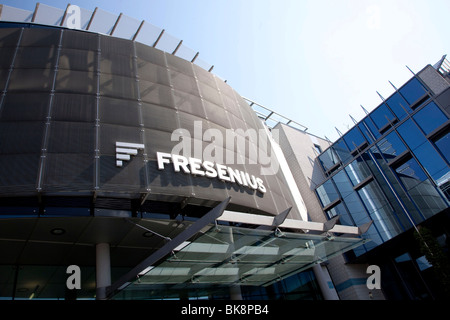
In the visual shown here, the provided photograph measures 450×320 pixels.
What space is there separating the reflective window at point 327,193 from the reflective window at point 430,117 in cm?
751

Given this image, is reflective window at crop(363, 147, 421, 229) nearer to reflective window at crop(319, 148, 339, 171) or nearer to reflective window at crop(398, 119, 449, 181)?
reflective window at crop(398, 119, 449, 181)

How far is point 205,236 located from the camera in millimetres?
6781

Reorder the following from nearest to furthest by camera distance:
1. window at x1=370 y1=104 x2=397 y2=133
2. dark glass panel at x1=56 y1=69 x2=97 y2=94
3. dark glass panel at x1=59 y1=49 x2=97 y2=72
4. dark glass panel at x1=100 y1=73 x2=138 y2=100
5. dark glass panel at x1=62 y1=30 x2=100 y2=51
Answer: dark glass panel at x1=56 y1=69 x2=97 y2=94, dark glass panel at x1=100 y1=73 x2=138 y2=100, dark glass panel at x1=59 y1=49 x2=97 y2=72, dark glass panel at x1=62 y1=30 x2=100 y2=51, window at x1=370 y1=104 x2=397 y2=133

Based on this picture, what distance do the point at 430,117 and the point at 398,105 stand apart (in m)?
2.78

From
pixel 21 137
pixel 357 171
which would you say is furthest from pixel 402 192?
pixel 21 137

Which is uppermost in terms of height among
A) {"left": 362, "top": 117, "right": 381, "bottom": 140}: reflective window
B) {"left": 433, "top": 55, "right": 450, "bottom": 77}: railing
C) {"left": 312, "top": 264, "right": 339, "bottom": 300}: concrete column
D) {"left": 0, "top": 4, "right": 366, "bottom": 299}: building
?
{"left": 433, "top": 55, "right": 450, "bottom": 77}: railing

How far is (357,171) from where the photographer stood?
73.4 feet

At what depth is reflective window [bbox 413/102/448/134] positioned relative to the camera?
17281mm

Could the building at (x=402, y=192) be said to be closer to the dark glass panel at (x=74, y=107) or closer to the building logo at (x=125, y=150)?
the building logo at (x=125, y=150)

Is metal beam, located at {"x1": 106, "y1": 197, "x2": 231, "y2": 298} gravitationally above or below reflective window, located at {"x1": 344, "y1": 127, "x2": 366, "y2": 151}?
below

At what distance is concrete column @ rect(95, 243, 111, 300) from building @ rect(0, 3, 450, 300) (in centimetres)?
4

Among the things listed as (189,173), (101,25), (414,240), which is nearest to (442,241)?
(414,240)

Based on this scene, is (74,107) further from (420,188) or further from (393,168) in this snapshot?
(393,168)

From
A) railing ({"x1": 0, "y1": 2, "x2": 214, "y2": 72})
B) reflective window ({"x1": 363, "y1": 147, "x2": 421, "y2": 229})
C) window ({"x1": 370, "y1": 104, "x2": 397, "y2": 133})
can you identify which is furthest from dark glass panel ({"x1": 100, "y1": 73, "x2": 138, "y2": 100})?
window ({"x1": 370, "y1": 104, "x2": 397, "y2": 133})
